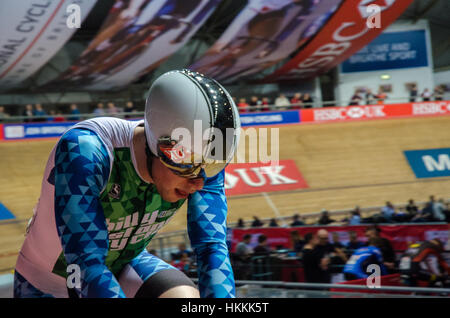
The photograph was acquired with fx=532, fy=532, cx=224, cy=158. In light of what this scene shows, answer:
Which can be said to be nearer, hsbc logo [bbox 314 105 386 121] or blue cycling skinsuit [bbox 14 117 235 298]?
blue cycling skinsuit [bbox 14 117 235 298]

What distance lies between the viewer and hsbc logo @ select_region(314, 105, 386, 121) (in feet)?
62.3

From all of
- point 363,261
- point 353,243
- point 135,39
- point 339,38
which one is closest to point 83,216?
point 363,261

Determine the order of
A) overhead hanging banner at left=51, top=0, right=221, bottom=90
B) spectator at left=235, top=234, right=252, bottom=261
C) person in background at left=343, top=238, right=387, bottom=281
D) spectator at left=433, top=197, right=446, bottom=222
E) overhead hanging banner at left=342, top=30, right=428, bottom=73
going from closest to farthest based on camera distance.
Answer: person in background at left=343, top=238, right=387, bottom=281 → spectator at left=235, top=234, right=252, bottom=261 → spectator at left=433, top=197, right=446, bottom=222 → overhead hanging banner at left=51, top=0, right=221, bottom=90 → overhead hanging banner at left=342, top=30, right=428, bottom=73

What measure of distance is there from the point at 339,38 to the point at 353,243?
1593cm

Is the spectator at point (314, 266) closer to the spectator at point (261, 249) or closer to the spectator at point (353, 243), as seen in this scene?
the spectator at point (353, 243)

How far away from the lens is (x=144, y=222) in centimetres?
166

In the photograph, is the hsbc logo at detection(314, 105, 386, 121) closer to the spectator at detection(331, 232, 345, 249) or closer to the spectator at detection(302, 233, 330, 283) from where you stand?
the spectator at detection(331, 232, 345, 249)

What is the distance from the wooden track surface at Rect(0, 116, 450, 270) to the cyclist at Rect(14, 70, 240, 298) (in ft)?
29.3

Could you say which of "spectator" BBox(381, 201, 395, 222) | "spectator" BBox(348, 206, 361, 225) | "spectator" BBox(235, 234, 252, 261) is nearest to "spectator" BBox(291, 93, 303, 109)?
"spectator" BBox(381, 201, 395, 222)

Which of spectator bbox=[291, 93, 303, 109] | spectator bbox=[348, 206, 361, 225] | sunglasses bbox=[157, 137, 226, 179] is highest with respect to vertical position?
spectator bbox=[291, 93, 303, 109]

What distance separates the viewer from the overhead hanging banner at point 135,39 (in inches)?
653

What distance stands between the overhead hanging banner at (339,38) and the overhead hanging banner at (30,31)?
8761mm

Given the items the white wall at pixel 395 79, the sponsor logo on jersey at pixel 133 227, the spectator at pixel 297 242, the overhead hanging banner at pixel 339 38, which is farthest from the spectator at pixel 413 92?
the sponsor logo on jersey at pixel 133 227

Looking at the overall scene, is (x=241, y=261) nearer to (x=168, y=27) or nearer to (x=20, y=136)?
(x=20, y=136)
